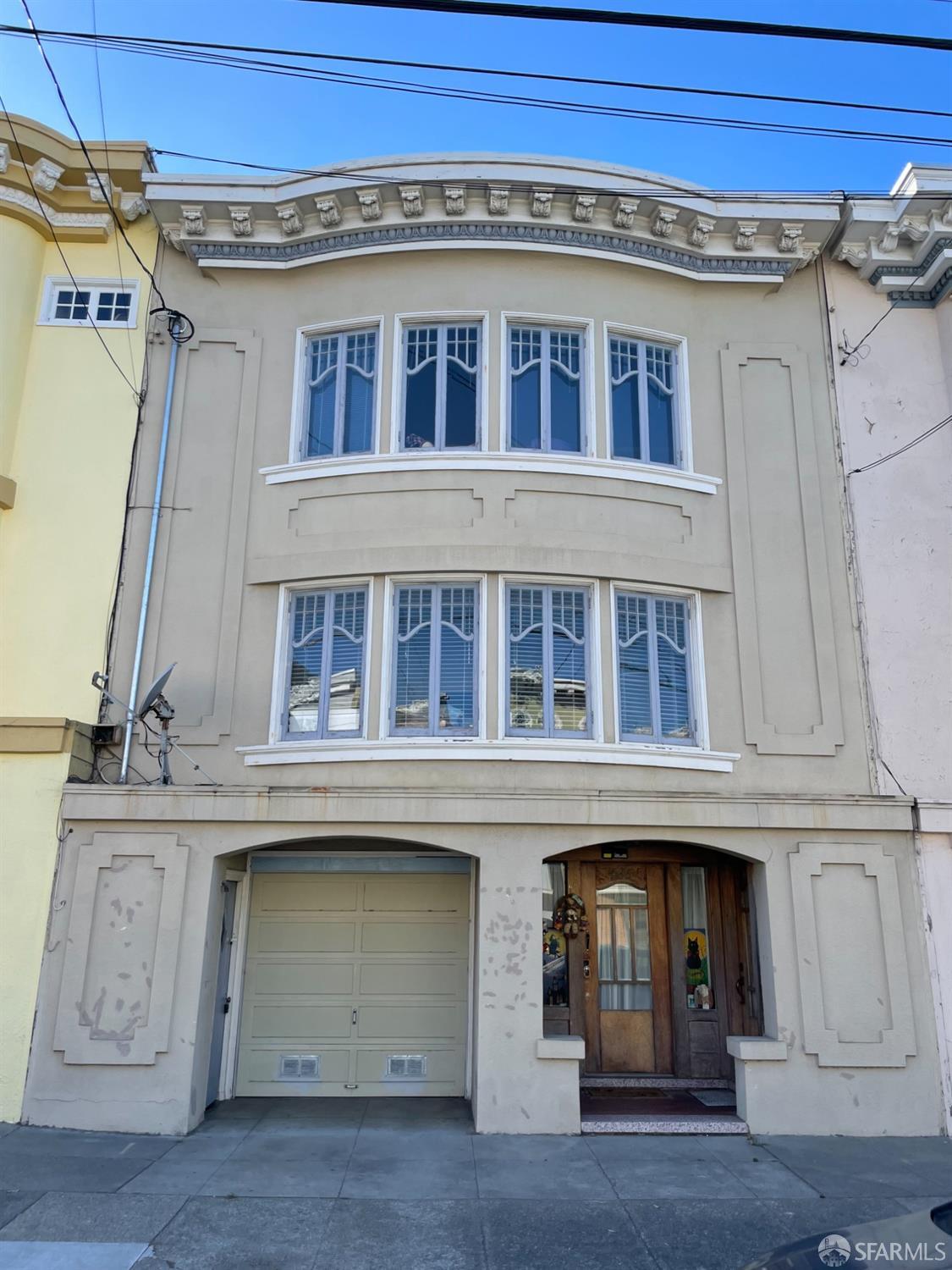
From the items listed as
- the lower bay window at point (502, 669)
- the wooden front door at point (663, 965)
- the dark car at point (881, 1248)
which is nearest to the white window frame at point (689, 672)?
the lower bay window at point (502, 669)

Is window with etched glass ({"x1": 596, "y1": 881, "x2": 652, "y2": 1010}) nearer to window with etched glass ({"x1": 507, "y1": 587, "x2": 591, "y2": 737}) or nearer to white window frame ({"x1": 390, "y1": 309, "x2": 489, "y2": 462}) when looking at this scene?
window with etched glass ({"x1": 507, "y1": 587, "x2": 591, "y2": 737})

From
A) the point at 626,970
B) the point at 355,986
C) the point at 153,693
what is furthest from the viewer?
the point at 626,970

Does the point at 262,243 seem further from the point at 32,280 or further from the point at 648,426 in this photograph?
the point at 648,426

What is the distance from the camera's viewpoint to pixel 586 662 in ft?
33.3

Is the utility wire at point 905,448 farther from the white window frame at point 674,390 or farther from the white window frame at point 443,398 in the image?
the white window frame at point 443,398

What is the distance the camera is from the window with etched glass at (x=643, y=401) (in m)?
11.0

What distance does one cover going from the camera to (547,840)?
9.38m

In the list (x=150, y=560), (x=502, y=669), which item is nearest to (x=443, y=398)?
(x=502, y=669)

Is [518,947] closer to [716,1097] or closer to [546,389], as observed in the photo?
[716,1097]

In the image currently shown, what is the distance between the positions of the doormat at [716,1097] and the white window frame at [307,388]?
25.4 ft

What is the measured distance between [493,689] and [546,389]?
3581mm

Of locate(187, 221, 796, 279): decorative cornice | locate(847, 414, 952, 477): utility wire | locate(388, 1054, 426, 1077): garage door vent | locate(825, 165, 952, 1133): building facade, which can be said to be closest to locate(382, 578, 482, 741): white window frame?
locate(388, 1054, 426, 1077): garage door vent

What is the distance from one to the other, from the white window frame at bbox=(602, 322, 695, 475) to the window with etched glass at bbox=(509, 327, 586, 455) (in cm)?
30

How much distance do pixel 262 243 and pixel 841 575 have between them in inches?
306
